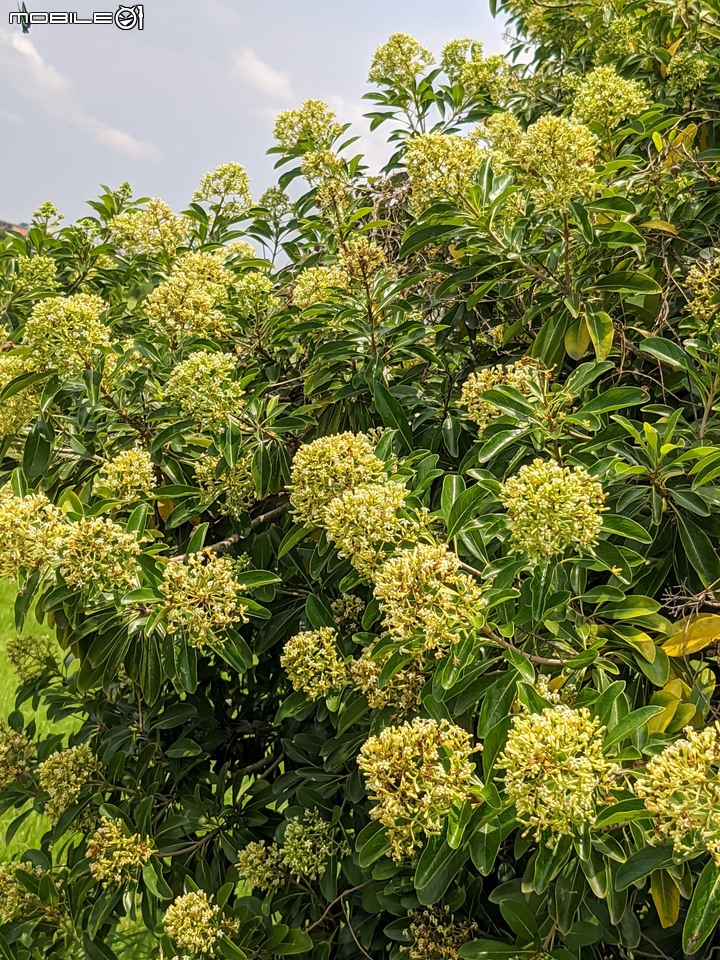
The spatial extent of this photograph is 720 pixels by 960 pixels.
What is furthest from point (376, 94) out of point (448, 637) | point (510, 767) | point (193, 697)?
point (510, 767)

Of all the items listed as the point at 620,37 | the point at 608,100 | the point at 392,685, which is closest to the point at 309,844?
the point at 392,685

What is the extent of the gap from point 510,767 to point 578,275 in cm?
149

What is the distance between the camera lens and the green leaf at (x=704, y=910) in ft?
4.62

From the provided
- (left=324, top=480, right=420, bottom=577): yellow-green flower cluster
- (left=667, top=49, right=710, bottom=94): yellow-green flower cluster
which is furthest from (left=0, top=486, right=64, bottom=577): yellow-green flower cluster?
(left=667, top=49, right=710, bottom=94): yellow-green flower cluster

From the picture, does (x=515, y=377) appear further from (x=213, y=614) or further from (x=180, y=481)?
(x=180, y=481)

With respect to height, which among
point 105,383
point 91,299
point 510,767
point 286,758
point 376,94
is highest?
point 376,94

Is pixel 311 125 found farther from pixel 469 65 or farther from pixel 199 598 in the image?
pixel 199 598

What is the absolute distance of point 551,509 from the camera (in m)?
1.63

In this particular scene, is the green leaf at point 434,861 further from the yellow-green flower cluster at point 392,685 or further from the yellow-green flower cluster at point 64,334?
the yellow-green flower cluster at point 64,334

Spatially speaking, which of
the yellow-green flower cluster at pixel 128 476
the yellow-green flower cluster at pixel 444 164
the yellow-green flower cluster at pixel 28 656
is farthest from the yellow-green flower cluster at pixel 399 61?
the yellow-green flower cluster at pixel 28 656

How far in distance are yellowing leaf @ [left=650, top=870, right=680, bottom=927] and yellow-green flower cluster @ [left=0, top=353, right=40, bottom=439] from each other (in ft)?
6.82

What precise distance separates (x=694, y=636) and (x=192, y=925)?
55.7 inches

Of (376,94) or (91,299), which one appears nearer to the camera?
(91,299)

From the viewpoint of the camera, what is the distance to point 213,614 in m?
2.06
